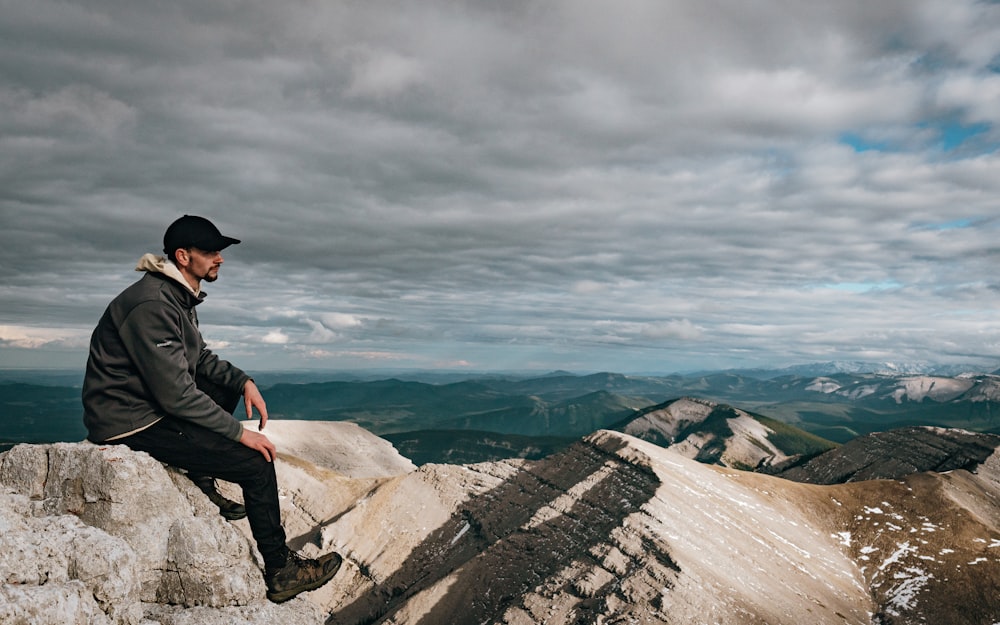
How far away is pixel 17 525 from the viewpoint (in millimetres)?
8312

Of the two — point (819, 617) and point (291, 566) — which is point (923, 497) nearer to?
point (819, 617)

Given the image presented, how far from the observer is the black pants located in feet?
31.3

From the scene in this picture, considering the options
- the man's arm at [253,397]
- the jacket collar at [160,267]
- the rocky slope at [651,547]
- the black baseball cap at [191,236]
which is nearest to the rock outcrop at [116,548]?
the man's arm at [253,397]

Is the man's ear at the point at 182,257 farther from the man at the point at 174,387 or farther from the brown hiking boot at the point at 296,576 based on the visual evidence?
the brown hiking boot at the point at 296,576

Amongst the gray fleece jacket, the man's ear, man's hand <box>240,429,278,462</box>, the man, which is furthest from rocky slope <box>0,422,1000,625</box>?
the man's ear

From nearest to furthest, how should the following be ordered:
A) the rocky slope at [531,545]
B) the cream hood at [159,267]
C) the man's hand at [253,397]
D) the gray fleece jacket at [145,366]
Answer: the gray fleece jacket at [145,366] → the cream hood at [159,267] → the rocky slope at [531,545] → the man's hand at [253,397]

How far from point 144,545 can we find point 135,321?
4.01 meters

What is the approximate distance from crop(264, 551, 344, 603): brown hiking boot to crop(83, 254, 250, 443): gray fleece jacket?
3.24m

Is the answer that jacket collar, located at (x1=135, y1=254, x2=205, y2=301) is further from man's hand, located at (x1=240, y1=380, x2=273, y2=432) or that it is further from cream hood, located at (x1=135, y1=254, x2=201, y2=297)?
man's hand, located at (x1=240, y1=380, x2=273, y2=432)

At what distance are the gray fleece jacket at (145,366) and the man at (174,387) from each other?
0.05 feet

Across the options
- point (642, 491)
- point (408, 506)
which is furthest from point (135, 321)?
point (408, 506)

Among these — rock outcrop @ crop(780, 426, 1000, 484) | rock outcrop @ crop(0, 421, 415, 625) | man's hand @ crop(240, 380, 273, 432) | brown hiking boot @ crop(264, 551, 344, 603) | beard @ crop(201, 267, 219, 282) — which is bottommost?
rock outcrop @ crop(780, 426, 1000, 484)

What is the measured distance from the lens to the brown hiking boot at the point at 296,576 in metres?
10.9

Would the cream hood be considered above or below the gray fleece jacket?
above
